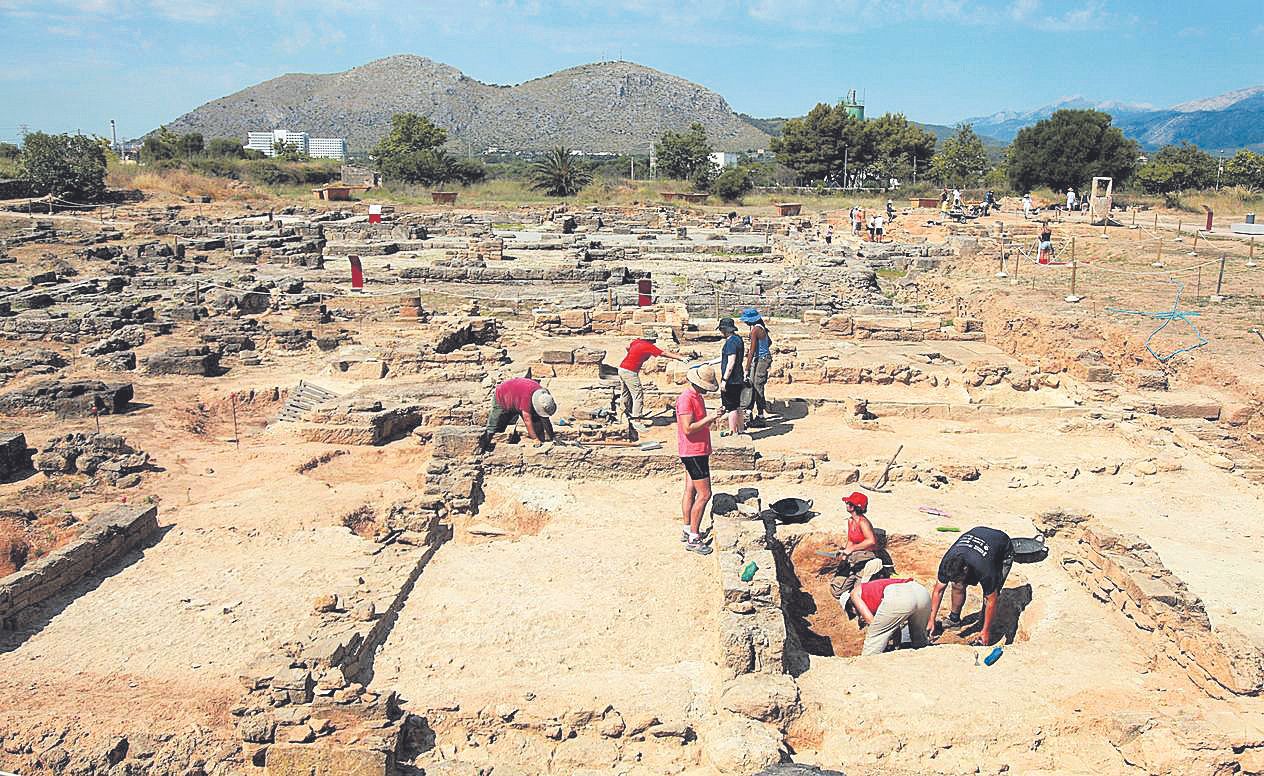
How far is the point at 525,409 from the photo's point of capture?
1105 centimetres

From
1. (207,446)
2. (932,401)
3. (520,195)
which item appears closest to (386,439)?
(207,446)

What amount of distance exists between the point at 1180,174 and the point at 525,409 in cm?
6413

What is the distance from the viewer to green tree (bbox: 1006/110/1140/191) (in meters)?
53.3

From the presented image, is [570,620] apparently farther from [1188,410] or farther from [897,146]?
[897,146]

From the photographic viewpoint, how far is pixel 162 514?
10211mm

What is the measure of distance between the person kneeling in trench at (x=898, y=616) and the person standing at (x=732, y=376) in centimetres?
476

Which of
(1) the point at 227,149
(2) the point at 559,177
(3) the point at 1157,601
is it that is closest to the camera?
(3) the point at 1157,601

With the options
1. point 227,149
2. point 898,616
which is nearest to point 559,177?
point 227,149

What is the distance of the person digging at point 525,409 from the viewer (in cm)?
1099

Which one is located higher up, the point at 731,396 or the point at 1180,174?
the point at 1180,174

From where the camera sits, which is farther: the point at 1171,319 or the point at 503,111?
the point at 503,111

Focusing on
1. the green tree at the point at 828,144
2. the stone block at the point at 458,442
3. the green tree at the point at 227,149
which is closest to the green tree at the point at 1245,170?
the green tree at the point at 828,144

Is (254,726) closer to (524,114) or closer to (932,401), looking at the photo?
(932,401)

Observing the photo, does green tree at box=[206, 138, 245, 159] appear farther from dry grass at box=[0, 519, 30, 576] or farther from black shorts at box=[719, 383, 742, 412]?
black shorts at box=[719, 383, 742, 412]
